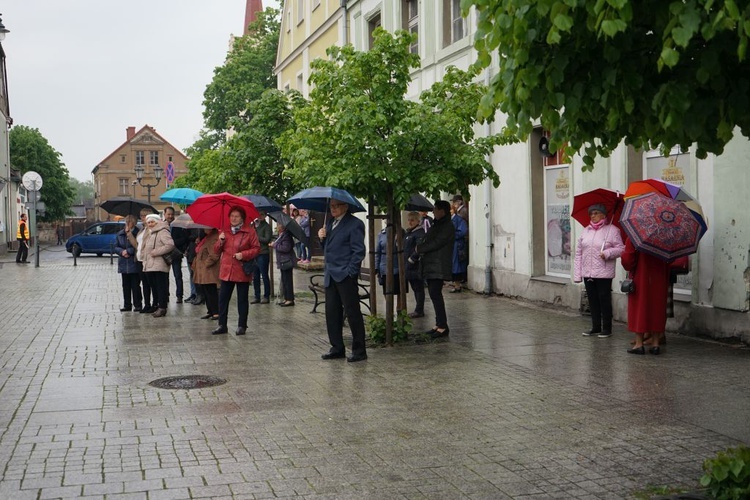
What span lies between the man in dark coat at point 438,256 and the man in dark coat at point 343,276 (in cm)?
166

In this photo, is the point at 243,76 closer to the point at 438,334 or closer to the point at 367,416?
the point at 438,334

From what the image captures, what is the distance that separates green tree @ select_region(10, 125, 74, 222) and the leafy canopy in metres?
69.9

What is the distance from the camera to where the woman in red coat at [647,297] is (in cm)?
991

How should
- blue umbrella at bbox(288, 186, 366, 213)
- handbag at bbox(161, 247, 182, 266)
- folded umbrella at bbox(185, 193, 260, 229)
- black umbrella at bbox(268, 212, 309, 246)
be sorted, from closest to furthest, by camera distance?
blue umbrella at bbox(288, 186, 366, 213) < folded umbrella at bbox(185, 193, 260, 229) < black umbrella at bbox(268, 212, 309, 246) < handbag at bbox(161, 247, 182, 266)

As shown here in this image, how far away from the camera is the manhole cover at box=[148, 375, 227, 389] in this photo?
8647 millimetres

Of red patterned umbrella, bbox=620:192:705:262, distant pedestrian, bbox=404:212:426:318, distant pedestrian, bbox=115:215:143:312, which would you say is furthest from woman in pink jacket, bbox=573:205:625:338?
distant pedestrian, bbox=115:215:143:312

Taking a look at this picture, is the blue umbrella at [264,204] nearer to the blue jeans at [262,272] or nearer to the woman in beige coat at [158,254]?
the blue jeans at [262,272]

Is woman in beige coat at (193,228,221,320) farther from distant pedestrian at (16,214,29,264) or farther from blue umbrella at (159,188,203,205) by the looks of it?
distant pedestrian at (16,214,29,264)

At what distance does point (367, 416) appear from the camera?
7.24 metres

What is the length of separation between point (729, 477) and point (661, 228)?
520 centimetres

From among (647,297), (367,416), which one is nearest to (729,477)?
(367,416)

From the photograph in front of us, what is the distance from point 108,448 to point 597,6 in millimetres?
4454

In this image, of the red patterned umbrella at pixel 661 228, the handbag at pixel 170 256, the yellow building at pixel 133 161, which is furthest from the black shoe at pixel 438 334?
the yellow building at pixel 133 161

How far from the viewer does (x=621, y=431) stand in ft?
21.7
